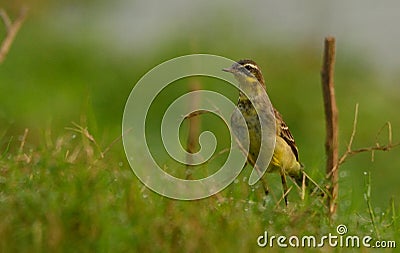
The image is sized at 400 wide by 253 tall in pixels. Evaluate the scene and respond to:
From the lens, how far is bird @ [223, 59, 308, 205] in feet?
16.9

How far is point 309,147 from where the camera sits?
8.98 metres

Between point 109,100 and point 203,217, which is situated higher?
point 109,100

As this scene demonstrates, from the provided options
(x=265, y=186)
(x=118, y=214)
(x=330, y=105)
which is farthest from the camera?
(x=330, y=105)

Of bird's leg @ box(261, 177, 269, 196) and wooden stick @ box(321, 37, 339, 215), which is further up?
wooden stick @ box(321, 37, 339, 215)

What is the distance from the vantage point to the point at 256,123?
5.16m

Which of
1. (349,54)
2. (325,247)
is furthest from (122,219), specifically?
(349,54)

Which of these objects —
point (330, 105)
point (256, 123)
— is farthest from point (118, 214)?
point (330, 105)

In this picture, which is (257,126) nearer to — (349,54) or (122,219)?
(122,219)

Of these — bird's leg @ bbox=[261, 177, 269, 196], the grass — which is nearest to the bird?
bird's leg @ bbox=[261, 177, 269, 196]

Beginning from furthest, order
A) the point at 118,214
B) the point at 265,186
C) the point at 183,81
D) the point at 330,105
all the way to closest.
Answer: the point at 183,81
the point at 330,105
the point at 265,186
the point at 118,214

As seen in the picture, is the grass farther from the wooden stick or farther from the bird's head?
the bird's head

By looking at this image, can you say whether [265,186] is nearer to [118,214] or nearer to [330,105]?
[330,105]

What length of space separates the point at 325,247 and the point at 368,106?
5449 millimetres

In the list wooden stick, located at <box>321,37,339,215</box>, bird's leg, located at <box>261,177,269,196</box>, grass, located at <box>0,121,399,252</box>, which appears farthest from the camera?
wooden stick, located at <box>321,37,339,215</box>
